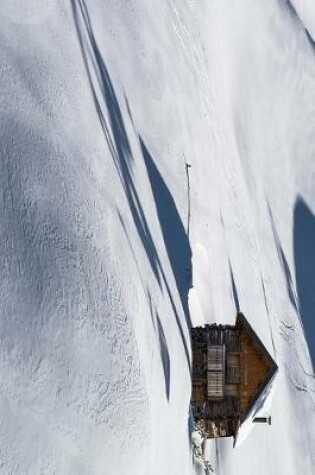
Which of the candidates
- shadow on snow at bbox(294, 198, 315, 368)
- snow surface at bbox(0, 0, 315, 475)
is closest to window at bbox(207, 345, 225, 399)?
snow surface at bbox(0, 0, 315, 475)

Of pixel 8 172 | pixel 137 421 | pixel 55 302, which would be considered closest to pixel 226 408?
pixel 137 421

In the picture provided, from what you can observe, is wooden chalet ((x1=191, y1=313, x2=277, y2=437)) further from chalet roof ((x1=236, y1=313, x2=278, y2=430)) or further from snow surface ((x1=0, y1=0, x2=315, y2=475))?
snow surface ((x1=0, y1=0, x2=315, y2=475))

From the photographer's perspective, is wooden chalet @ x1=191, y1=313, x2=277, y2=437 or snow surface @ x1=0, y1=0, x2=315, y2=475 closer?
snow surface @ x1=0, y1=0, x2=315, y2=475

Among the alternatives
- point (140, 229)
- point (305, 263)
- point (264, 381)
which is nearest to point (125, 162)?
point (140, 229)

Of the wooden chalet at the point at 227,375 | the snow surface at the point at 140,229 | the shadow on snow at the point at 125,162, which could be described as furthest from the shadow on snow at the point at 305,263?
the wooden chalet at the point at 227,375

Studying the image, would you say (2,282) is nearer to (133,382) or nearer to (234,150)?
(133,382)

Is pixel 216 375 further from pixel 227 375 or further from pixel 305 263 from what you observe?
pixel 305 263

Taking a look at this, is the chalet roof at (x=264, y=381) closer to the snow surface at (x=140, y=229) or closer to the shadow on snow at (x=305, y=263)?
the snow surface at (x=140, y=229)
